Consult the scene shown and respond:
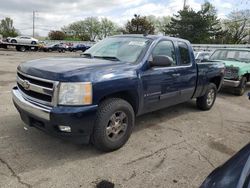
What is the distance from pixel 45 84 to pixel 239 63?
8150 millimetres

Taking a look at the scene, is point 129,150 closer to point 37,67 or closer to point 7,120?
point 37,67

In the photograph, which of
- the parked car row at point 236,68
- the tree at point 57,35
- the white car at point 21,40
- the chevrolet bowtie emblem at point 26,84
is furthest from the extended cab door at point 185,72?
the tree at point 57,35

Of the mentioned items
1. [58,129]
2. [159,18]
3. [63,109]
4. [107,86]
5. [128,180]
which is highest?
[159,18]

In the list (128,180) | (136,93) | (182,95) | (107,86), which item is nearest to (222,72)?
(182,95)

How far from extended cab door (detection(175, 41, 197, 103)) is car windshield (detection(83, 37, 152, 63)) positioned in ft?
3.30

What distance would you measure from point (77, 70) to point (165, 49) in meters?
2.21

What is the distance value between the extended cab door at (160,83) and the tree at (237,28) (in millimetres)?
46133

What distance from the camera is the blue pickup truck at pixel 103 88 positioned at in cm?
356

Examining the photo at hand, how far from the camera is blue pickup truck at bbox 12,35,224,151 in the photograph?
3559mm

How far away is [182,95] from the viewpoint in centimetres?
568

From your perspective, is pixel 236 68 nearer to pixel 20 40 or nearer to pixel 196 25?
pixel 20 40

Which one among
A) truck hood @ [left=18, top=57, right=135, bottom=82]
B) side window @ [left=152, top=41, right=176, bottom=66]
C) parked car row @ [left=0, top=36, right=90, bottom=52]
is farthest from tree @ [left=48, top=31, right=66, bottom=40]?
truck hood @ [left=18, top=57, right=135, bottom=82]

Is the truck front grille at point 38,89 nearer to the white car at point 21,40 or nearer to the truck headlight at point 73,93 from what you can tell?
the truck headlight at point 73,93

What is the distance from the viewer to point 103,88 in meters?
3.81
